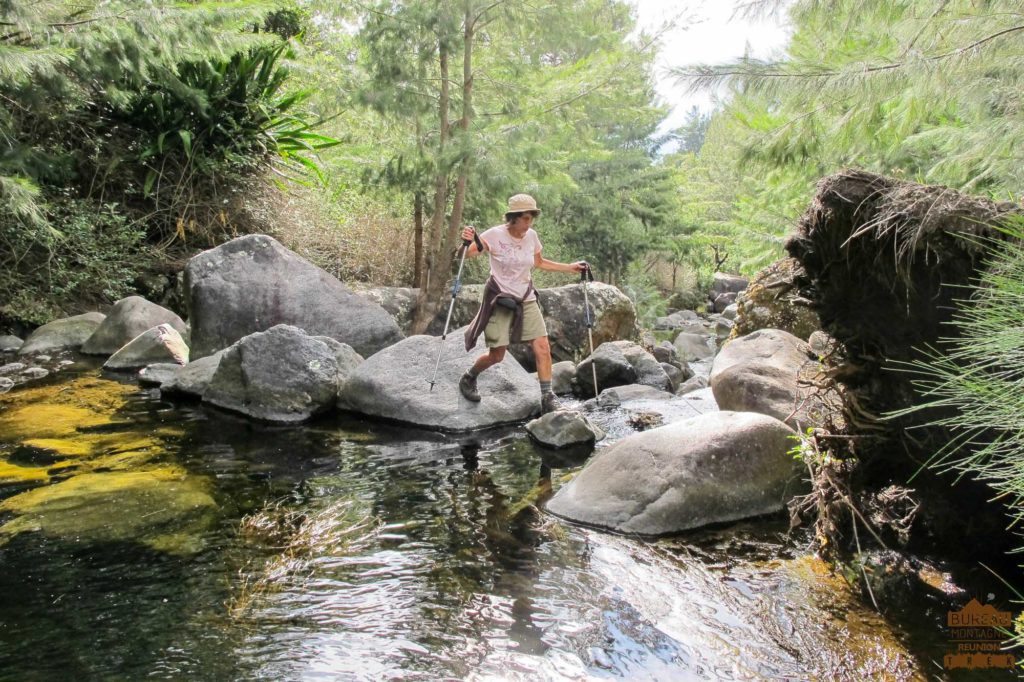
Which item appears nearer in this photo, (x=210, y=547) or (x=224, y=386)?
(x=210, y=547)

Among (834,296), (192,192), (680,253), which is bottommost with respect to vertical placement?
(680,253)

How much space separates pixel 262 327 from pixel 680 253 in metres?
16.8

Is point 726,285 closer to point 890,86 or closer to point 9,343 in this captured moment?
point 890,86

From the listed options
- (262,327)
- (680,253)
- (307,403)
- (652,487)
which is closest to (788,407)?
(652,487)

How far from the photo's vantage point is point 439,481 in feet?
17.3

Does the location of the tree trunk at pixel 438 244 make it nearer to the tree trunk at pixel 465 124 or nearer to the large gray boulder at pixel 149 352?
the tree trunk at pixel 465 124

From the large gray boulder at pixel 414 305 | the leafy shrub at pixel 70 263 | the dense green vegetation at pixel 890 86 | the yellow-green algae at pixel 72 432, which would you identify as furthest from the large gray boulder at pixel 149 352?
the dense green vegetation at pixel 890 86

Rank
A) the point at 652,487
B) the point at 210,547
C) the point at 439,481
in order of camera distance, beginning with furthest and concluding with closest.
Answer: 1. the point at 439,481
2. the point at 652,487
3. the point at 210,547

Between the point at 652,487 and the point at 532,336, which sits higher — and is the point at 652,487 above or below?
below

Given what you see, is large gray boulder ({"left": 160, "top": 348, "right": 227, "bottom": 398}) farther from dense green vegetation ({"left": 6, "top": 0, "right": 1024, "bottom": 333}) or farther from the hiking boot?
the hiking boot

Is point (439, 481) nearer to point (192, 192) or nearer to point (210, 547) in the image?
point (210, 547)

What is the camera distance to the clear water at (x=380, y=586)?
2.88 metres

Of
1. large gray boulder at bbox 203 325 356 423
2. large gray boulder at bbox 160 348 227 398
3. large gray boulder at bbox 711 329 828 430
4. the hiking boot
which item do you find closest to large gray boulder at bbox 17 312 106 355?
large gray boulder at bbox 160 348 227 398

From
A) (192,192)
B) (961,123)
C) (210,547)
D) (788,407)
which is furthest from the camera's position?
(192,192)
